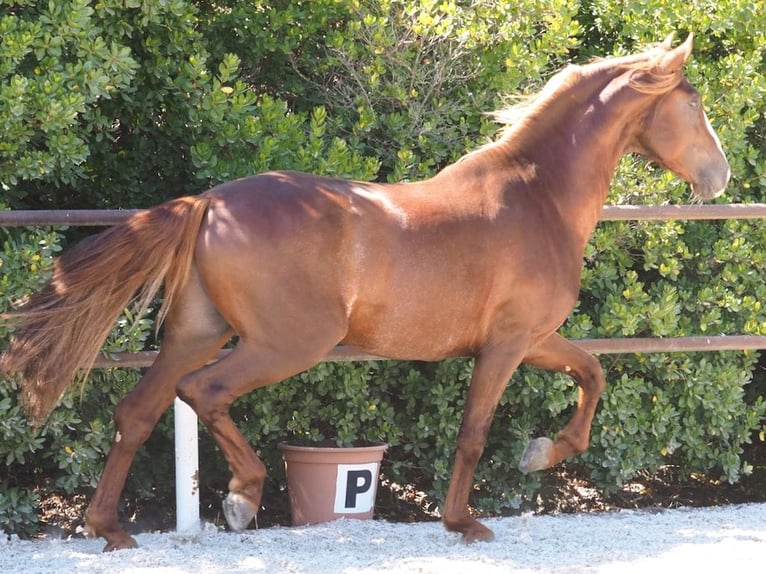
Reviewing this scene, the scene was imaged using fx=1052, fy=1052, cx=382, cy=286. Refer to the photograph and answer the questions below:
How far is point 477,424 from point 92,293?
1752 mm

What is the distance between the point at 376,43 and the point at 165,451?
2564 millimetres

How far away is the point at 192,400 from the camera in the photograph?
4223 millimetres

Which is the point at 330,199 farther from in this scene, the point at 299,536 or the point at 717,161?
the point at 717,161

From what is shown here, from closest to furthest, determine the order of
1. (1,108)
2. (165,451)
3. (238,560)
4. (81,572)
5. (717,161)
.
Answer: (81,572) → (238,560) → (1,108) → (717,161) → (165,451)

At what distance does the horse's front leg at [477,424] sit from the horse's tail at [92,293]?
1385 mm

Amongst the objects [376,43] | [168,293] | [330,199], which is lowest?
[168,293]

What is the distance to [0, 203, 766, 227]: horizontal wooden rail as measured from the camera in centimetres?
469

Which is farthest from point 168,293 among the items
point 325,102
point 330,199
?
point 325,102

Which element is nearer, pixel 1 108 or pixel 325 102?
pixel 1 108

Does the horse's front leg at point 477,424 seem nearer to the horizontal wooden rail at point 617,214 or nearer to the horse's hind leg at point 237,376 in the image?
the horse's hind leg at point 237,376

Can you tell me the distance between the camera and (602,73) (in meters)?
4.98

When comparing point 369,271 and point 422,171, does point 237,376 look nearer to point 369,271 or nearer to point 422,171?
point 369,271

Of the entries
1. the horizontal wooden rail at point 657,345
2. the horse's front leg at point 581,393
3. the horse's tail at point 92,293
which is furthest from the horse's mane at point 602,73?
the horse's tail at point 92,293

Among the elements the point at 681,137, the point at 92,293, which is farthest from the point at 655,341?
the point at 92,293
